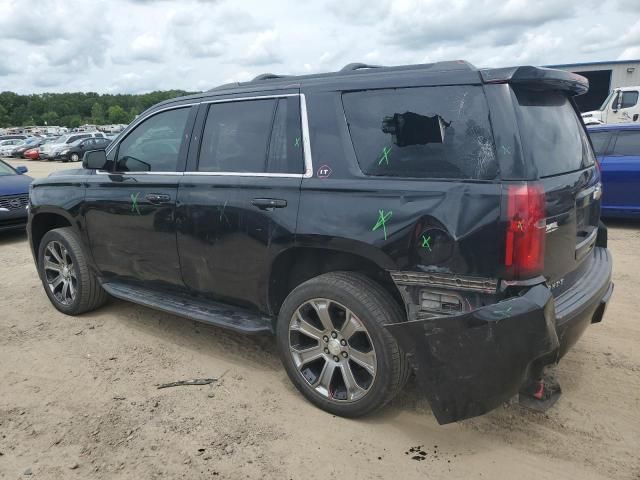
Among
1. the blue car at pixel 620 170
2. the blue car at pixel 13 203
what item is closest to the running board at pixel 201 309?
the blue car at pixel 13 203

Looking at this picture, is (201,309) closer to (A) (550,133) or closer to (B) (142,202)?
(B) (142,202)

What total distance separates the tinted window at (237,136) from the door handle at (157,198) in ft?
1.07

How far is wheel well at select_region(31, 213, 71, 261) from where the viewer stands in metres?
5.05

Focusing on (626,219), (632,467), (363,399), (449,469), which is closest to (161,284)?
(363,399)

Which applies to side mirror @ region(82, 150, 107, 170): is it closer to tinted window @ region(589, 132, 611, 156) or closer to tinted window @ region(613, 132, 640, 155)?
tinted window @ region(589, 132, 611, 156)

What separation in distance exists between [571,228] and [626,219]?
6796 mm

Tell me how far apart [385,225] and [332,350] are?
2.74ft

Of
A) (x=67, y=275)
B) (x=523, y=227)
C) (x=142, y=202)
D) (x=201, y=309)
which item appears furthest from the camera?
(x=67, y=275)

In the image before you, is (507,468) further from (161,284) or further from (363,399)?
(161,284)

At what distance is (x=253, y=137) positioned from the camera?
3.50m

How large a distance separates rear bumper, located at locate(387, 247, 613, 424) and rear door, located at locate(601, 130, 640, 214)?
20.1ft

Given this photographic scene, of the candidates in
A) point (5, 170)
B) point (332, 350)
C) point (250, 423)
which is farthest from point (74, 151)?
point (332, 350)

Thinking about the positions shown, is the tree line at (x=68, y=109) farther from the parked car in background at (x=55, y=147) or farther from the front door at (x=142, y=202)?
the front door at (x=142, y=202)

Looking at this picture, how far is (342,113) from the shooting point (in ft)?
10.1
